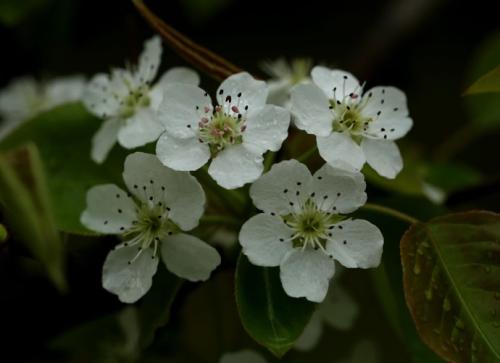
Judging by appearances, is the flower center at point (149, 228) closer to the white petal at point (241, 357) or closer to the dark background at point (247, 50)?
the dark background at point (247, 50)

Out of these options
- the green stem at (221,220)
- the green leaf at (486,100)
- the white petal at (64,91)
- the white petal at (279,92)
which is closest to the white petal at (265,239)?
the green stem at (221,220)

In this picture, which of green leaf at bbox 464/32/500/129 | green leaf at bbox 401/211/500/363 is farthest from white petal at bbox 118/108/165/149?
green leaf at bbox 464/32/500/129

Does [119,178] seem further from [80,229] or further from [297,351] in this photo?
[297,351]

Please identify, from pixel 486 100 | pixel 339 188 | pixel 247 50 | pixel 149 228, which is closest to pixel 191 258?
pixel 149 228

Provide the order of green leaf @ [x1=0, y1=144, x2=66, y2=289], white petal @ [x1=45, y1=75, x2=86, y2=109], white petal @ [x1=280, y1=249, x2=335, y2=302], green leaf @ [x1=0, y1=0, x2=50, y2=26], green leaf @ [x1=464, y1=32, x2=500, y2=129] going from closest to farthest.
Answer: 1. green leaf @ [x1=0, y1=144, x2=66, y2=289]
2. white petal @ [x1=280, y1=249, x2=335, y2=302]
3. green leaf @ [x1=0, y1=0, x2=50, y2=26]
4. white petal @ [x1=45, y1=75, x2=86, y2=109]
5. green leaf @ [x1=464, y1=32, x2=500, y2=129]

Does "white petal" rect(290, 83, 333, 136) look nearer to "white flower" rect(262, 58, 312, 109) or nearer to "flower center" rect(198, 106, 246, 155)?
"flower center" rect(198, 106, 246, 155)
